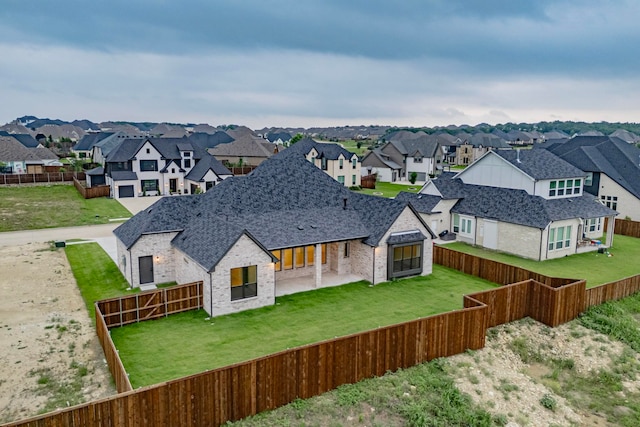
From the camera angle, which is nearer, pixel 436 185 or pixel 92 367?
pixel 92 367

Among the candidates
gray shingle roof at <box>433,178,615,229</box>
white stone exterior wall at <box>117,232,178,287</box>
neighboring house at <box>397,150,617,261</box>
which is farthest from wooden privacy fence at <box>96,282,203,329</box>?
gray shingle roof at <box>433,178,615,229</box>

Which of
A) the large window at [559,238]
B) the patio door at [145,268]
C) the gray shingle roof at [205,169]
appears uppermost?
the gray shingle roof at [205,169]

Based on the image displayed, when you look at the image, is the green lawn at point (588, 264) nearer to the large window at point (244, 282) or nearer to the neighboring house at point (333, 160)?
the large window at point (244, 282)

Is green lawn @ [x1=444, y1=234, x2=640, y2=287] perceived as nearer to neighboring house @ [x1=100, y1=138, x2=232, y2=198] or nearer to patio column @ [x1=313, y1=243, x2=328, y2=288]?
patio column @ [x1=313, y1=243, x2=328, y2=288]

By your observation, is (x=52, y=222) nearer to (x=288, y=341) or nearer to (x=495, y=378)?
(x=288, y=341)

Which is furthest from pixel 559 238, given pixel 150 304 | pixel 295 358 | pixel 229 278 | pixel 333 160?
pixel 333 160

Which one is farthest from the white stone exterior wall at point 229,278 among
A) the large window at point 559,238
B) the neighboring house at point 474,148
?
the neighboring house at point 474,148

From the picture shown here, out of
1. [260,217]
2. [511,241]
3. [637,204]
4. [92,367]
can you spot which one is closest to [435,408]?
[92,367]
